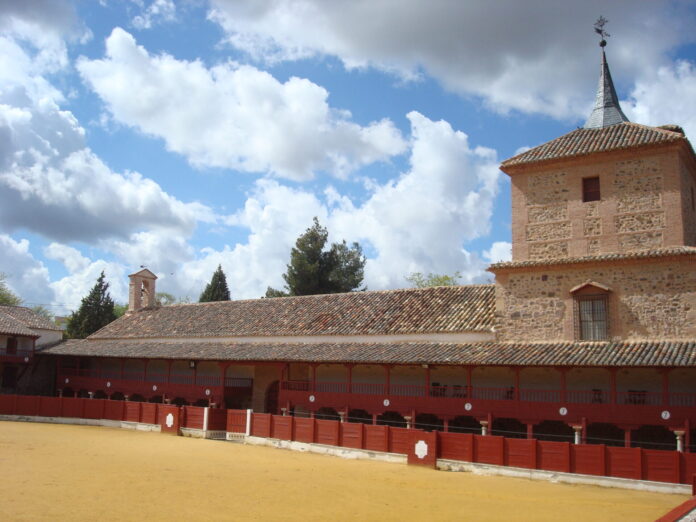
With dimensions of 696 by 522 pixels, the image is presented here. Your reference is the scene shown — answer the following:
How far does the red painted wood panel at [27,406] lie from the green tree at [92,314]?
681 inches

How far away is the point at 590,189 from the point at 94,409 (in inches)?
986

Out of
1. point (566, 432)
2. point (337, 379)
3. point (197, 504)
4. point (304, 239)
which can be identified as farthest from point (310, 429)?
point (304, 239)

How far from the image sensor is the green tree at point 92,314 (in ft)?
167

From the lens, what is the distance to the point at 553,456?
→ 754 inches

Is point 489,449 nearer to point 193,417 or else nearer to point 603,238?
point 603,238

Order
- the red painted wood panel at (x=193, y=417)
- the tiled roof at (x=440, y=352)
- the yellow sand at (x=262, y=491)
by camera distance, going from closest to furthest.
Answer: the yellow sand at (x=262, y=491) → the tiled roof at (x=440, y=352) → the red painted wood panel at (x=193, y=417)

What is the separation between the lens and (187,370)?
34.1 m

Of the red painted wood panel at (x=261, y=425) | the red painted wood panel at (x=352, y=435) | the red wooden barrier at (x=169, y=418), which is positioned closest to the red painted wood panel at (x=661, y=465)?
the red painted wood panel at (x=352, y=435)

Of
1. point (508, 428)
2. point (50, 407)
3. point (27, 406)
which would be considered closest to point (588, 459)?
point (508, 428)

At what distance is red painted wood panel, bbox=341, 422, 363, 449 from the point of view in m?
23.4

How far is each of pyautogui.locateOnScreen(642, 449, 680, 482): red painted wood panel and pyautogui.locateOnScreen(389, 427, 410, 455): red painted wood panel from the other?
749cm

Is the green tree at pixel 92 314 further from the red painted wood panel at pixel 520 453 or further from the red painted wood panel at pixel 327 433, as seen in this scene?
the red painted wood panel at pixel 520 453

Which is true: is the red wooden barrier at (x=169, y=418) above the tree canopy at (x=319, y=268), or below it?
below

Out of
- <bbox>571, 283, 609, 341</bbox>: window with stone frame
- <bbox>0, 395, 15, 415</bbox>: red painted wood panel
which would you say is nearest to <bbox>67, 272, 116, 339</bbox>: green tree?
<bbox>0, 395, 15, 415</bbox>: red painted wood panel
